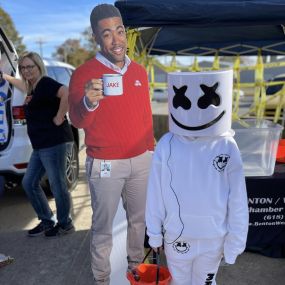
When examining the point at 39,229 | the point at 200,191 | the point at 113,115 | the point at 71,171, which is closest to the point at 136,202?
the point at 113,115

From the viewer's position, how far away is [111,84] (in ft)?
6.31

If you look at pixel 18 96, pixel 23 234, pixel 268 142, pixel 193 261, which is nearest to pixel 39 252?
pixel 23 234

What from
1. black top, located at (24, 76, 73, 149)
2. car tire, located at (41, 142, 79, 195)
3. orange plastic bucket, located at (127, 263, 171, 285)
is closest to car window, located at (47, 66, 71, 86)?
car tire, located at (41, 142, 79, 195)

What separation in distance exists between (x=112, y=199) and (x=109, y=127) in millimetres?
455

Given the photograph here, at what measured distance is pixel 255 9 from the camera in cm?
245

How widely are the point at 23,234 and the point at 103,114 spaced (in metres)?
1.92

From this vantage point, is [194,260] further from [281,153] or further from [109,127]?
[281,153]

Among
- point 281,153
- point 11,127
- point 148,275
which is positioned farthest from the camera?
point 11,127

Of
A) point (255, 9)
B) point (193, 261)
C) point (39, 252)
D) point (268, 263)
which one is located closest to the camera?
Result: point (193, 261)

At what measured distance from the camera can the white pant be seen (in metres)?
1.79

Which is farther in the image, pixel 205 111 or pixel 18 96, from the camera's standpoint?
pixel 18 96

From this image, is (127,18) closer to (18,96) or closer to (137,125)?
(137,125)

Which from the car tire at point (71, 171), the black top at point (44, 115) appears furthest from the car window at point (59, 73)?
the black top at point (44, 115)

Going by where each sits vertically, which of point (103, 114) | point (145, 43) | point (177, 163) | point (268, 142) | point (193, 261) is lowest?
point (193, 261)
